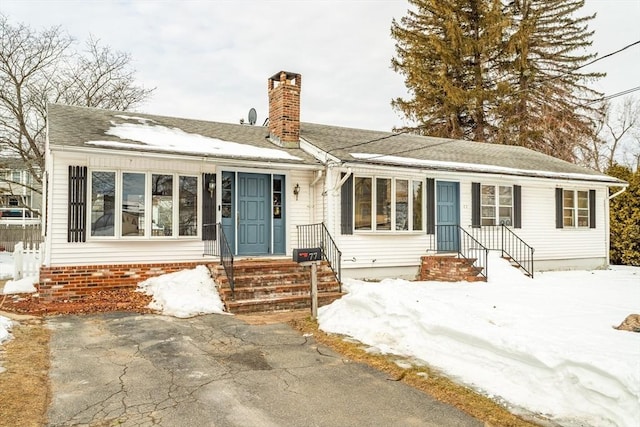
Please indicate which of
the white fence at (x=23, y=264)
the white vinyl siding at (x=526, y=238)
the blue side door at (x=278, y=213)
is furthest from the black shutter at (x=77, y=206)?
the white vinyl siding at (x=526, y=238)

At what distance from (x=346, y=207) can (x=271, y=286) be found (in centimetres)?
300

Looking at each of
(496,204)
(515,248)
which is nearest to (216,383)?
(496,204)

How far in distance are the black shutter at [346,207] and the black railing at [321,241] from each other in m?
0.52

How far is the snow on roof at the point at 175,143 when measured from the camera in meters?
9.30

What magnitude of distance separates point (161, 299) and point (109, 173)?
9.40ft

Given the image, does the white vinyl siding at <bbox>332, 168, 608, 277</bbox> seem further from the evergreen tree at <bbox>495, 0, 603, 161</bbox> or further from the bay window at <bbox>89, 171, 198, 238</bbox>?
the evergreen tree at <bbox>495, 0, 603, 161</bbox>

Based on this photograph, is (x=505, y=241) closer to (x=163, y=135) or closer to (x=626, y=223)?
(x=626, y=223)

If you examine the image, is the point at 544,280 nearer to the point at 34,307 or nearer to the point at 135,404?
the point at 135,404

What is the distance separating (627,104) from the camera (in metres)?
29.0

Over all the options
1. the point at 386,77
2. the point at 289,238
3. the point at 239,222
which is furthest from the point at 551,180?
the point at 386,77

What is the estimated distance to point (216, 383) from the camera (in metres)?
4.75

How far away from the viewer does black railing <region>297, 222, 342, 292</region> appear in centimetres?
1042

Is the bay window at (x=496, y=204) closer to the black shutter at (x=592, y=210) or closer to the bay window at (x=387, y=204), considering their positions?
the bay window at (x=387, y=204)

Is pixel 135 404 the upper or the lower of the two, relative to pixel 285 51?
lower
